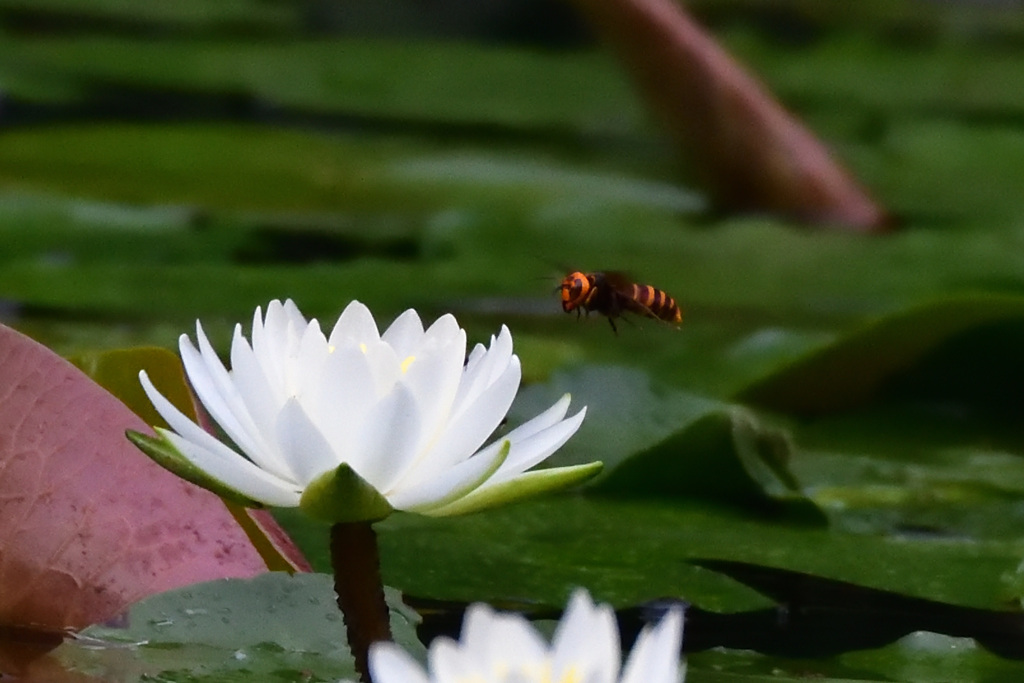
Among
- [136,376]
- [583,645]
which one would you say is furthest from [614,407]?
[583,645]

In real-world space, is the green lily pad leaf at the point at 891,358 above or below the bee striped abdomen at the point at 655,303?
below

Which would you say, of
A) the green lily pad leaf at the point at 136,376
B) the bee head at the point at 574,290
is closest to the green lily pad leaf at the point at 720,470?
the bee head at the point at 574,290

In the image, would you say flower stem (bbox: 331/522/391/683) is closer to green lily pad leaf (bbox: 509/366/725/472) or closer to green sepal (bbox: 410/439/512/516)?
green sepal (bbox: 410/439/512/516)

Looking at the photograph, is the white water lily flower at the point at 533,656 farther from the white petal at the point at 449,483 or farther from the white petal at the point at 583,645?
the white petal at the point at 449,483

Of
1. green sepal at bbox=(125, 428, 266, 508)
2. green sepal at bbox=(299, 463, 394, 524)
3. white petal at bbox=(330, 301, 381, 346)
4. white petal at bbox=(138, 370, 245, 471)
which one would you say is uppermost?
white petal at bbox=(330, 301, 381, 346)

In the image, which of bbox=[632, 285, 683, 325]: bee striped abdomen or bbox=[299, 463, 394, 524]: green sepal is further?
bbox=[632, 285, 683, 325]: bee striped abdomen

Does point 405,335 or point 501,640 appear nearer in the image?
point 501,640

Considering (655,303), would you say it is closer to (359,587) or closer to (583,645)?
(359,587)

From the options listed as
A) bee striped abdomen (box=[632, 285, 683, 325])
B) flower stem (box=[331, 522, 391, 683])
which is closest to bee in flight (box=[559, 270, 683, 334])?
bee striped abdomen (box=[632, 285, 683, 325])
